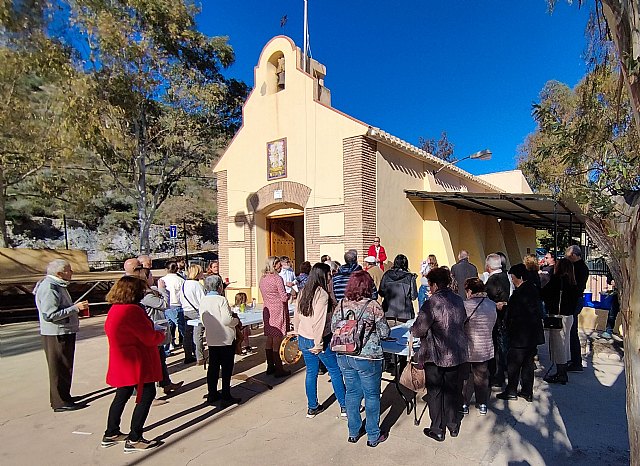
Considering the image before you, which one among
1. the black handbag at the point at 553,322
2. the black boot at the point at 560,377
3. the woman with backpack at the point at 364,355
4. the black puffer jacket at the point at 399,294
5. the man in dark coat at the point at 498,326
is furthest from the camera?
the black puffer jacket at the point at 399,294

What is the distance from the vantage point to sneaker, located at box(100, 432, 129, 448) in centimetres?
354

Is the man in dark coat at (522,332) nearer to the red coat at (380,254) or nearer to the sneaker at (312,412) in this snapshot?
the sneaker at (312,412)

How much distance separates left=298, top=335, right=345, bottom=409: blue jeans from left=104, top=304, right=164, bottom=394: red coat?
4.79 feet

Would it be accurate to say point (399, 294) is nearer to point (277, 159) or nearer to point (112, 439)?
point (112, 439)

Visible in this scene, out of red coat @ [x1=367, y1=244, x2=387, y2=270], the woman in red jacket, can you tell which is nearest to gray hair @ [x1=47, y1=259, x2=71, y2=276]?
the woman in red jacket

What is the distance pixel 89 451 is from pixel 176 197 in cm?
2528

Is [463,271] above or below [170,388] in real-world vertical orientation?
above

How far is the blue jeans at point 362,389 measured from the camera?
3285mm

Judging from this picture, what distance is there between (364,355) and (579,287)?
138 inches

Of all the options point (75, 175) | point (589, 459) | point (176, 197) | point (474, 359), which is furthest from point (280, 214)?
point (176, 197)

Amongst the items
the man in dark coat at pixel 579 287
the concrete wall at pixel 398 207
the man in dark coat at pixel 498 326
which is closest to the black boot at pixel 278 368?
the man in dark coat at pixel 498 326

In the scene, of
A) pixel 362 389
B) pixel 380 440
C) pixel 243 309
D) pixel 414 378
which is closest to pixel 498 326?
pixel 414 378

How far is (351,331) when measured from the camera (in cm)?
324

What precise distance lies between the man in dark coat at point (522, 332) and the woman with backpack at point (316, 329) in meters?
2.02
